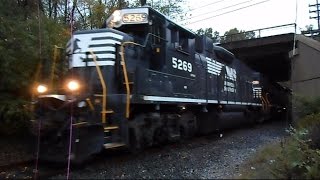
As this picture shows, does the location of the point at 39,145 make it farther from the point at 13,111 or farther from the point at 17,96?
the point at 17,96

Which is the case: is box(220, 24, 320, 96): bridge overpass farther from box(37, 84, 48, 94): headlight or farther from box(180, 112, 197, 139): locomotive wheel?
box(37, 84, 48, 94): headlight

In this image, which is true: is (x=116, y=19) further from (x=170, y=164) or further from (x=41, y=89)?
(x=170, y=164)

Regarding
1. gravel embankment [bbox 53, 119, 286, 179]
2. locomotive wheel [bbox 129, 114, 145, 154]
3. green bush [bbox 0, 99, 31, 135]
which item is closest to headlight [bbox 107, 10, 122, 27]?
locomotive wheel [bbox 129, 114, 145, 154]

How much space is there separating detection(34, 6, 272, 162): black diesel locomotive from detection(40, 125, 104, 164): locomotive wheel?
0.02 m

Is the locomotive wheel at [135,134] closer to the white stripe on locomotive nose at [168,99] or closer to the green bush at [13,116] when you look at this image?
the white stripe on locomotive nose at [168,99]

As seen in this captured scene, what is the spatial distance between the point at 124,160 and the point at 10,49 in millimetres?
4400

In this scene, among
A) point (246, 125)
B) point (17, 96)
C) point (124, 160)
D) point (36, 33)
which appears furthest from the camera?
point (246, 125)

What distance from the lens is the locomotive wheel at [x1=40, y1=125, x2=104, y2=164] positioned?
24.2ft

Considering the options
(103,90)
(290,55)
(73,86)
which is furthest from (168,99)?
(290,55)

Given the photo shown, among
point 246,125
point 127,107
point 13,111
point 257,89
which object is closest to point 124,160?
Result: point 127,107

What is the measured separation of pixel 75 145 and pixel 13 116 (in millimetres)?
3472

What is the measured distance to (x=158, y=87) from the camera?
9625 mm

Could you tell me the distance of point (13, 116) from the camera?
33.1 ft

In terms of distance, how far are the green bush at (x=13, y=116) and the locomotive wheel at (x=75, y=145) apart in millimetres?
2369
